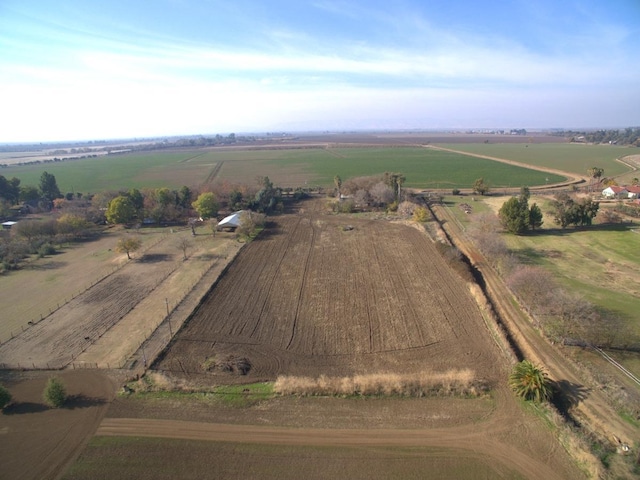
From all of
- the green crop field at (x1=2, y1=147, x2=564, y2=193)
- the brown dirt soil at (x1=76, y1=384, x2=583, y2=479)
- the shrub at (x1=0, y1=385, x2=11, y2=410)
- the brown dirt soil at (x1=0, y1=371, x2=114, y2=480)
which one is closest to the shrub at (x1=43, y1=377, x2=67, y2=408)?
the brown dirt soil at (x1=0, y1=371, x2=114, y2=480)

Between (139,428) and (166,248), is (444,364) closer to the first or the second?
(139,428)

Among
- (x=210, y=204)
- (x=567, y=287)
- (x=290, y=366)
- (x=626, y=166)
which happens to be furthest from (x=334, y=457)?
(x=626, y=166)

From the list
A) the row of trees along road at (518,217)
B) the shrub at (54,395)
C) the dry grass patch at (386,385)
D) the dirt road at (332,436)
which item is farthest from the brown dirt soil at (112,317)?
the row of trees along road at (518,217)

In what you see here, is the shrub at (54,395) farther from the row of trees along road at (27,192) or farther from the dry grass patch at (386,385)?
the row of trees along road at (27,192)

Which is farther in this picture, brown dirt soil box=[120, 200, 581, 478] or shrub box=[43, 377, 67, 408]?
shrub box=[43, 377, 67, 408]

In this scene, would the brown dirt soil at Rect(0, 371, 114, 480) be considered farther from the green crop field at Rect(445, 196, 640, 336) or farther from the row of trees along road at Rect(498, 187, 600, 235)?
the row of trees along road at Rect(498, 187, 600, 235)

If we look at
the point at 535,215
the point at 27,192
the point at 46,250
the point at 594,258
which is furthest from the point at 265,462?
the point at 27,192

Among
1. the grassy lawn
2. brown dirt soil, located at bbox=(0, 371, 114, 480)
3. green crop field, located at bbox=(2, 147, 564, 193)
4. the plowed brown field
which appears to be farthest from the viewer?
green crop field, located at bbox=(2, 147, 564, 193)
